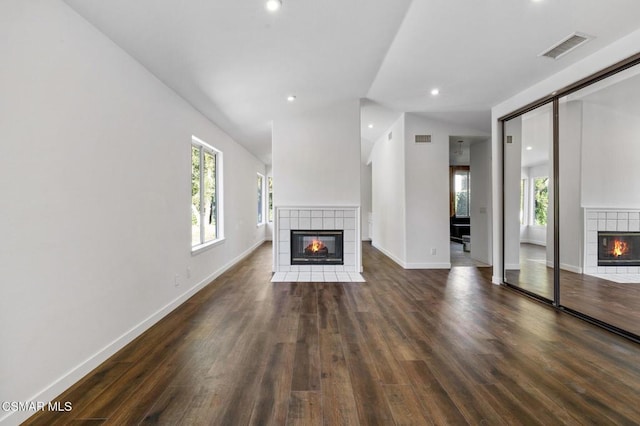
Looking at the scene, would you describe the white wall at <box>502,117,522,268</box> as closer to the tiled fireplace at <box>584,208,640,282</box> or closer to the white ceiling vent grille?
the tiled fireplace at <box>584,208,640,282</box>

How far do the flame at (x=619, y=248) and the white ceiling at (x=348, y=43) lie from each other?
6.14 feet

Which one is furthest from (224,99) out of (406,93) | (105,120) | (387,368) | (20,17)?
(387,368)

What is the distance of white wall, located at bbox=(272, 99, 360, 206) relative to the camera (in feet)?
15.9

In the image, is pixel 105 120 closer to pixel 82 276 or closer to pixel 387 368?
pixel 82 276

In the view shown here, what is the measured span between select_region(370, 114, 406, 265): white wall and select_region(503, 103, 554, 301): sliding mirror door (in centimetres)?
174

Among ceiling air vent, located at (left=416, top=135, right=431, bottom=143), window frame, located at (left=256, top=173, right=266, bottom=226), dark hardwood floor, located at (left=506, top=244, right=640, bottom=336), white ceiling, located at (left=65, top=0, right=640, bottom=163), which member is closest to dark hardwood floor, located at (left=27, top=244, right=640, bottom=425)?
dark hardwood floor, located at (left=506, top=244, right=640, bottom=336)

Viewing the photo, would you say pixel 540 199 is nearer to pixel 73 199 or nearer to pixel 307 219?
pixel 307 219

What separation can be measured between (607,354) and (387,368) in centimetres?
175

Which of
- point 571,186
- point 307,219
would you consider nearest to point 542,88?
point 571,186

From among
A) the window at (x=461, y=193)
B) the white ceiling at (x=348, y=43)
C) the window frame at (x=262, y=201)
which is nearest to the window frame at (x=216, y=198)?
the white ceiling at (x=348, y=43)

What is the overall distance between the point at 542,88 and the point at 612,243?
74.2 inches

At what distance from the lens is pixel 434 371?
6.29 feet

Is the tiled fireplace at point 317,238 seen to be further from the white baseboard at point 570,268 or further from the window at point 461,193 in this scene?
the window at point 461,193

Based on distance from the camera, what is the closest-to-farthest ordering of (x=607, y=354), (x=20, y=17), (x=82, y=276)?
(x=20, y=17), (x=82, y=276), (x=607, y=354)
